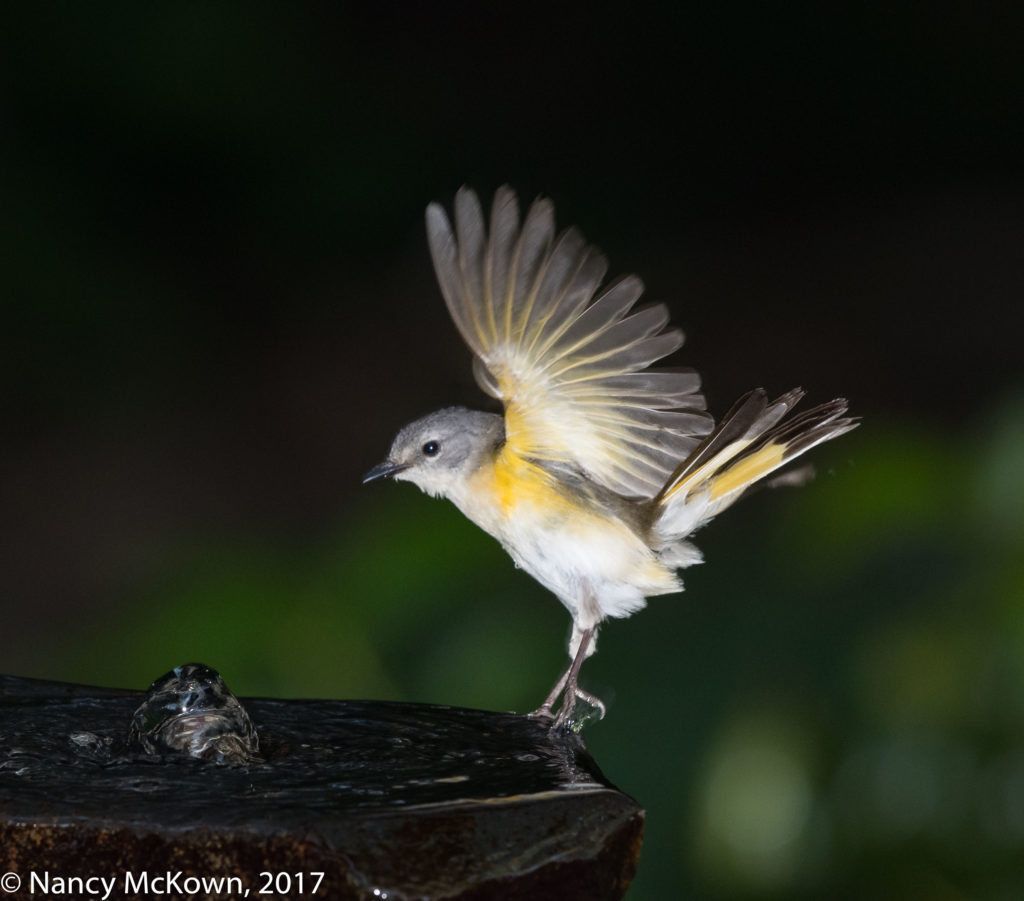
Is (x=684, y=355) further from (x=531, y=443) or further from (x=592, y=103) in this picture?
(x=531, y=443)

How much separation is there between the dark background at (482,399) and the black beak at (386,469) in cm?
25

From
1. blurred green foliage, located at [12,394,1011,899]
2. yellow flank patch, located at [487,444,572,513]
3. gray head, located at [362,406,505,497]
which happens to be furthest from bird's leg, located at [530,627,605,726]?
blurred green foliage, located at [12,394,1011,899]

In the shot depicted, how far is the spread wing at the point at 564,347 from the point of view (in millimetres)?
2084

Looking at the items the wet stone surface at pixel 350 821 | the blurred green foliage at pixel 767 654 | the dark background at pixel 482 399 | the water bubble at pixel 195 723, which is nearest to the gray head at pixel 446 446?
the dark background at pixel 482 399

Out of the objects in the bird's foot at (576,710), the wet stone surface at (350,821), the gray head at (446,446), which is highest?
the gray head at (446,446)

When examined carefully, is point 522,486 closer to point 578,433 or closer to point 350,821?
point 578,433

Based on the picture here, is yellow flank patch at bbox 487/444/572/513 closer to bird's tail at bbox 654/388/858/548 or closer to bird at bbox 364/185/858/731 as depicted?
bird at bbox 364/185/858/731

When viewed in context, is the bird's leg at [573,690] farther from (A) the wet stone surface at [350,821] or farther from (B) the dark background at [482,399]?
(B) the dark background at [482,399]

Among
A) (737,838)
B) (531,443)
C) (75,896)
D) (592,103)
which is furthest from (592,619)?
(592,103)

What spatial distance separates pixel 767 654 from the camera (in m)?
3.16

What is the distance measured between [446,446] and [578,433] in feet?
0.71

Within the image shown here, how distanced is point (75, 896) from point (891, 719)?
192 centimetres

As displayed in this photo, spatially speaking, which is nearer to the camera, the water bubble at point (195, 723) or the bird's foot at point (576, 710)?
the water bubble at point (195, 723)

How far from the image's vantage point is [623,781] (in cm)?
304
